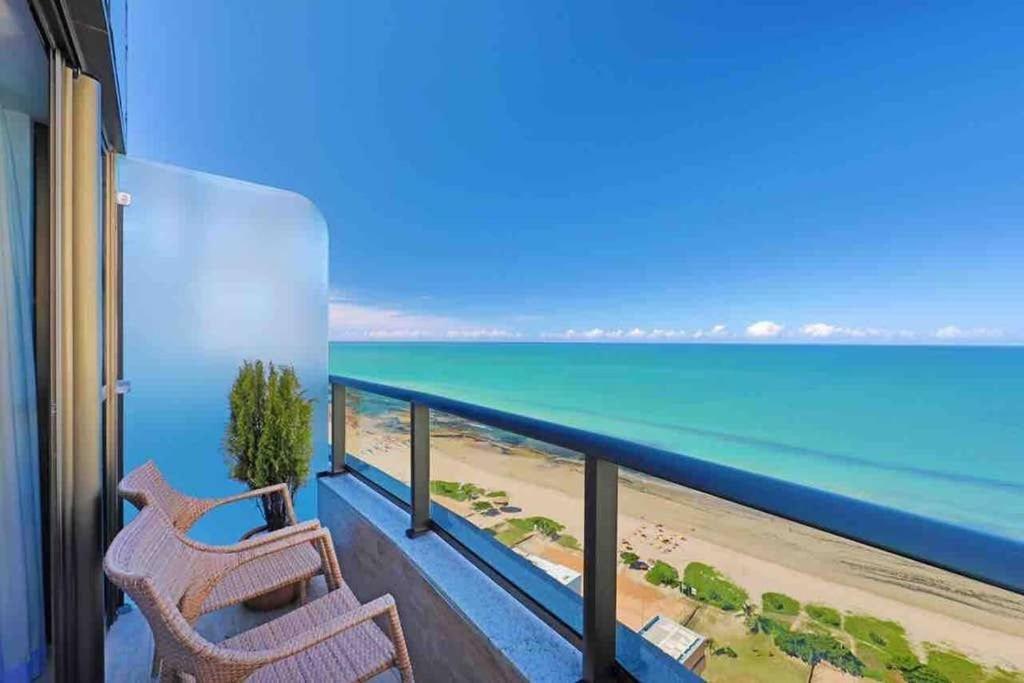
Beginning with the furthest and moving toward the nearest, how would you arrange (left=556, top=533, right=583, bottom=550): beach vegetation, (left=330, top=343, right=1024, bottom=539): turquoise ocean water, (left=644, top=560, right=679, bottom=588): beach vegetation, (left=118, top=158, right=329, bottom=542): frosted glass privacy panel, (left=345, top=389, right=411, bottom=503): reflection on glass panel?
(left=330, top=343, right=1024, bottom=539): turquoise ocean water < (left=118, top=158, right=329, bottom=542): frosted glass privacy panel < (left=345, top=389, right=411, bottom=503): reflection on glass panel < (left=556, top=533, right=583, bottom=550): beach vegetation < (left=644, top=560, right=679, bottom=588): beach vegetation

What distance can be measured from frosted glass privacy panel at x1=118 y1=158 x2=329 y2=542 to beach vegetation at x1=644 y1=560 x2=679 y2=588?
251cm

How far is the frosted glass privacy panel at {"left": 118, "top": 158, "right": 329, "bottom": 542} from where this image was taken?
105 inches

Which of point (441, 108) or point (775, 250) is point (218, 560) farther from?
point (775, 250)

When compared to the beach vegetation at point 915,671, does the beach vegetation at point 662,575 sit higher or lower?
lower

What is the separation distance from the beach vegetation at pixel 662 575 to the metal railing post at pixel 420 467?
1222 mm

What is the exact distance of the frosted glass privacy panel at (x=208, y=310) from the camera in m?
2.67

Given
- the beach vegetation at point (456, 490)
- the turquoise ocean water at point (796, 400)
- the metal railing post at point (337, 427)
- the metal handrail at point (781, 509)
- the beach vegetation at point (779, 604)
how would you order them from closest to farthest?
1. the metal handrail at point (781, 509)
2. the beach vegetation at point (779, 604)
3. the beach vegetation at point (456, 490)
4. the metal railing post at point (337, 427)
5. the turquoise ocean water at point (796, 400)

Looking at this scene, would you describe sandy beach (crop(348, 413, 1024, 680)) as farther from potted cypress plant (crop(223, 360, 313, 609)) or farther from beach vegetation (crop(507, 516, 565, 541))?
potted cypress plant (crop(223, 360, 313, 609))

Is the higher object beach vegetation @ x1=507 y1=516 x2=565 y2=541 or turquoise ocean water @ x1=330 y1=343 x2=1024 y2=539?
beach vegetation @ x1=507 y1=516 x2=565 y2=541

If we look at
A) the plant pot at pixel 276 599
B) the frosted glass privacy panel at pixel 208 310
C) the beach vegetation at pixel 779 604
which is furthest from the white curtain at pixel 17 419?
the beach vegetation at pixel 779 604

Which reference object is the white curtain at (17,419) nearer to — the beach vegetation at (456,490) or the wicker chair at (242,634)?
the wicker chair at (242,634)

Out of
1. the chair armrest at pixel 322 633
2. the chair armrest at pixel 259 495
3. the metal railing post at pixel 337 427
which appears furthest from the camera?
the metal railing post at pixel 337 427

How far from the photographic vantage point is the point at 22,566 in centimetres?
129

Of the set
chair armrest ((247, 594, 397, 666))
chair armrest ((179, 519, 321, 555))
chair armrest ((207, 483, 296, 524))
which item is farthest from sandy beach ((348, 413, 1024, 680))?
chair armrest ((207, 483, 296, 524))
